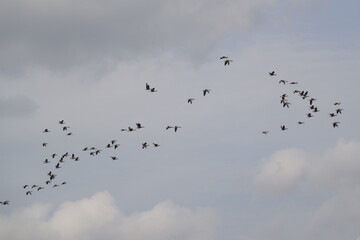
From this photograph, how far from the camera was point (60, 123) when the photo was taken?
136375 millimetres

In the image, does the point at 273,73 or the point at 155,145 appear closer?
the point at 273,73

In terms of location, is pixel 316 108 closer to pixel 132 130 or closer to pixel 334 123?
pixel 334 123

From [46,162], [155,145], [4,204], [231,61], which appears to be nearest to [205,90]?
[231,61]

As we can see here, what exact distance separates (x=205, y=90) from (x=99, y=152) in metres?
30.7

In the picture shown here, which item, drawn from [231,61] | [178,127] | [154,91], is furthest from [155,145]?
[231,61]

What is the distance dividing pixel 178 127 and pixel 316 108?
27.6 m

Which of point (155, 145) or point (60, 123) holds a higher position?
point (60, 123)

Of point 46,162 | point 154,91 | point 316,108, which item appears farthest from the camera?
point 46,162

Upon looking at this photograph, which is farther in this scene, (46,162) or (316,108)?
(46,162)

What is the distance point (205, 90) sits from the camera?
4948 inches

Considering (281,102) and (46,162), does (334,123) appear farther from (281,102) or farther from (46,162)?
(46,162)

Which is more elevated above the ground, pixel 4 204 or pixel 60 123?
pixel 60 123

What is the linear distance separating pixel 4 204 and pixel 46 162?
12.8 meters

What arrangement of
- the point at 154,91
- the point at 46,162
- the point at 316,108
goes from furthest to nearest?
the point at 46,162 → the point at 316,108 → the point at 154,91
